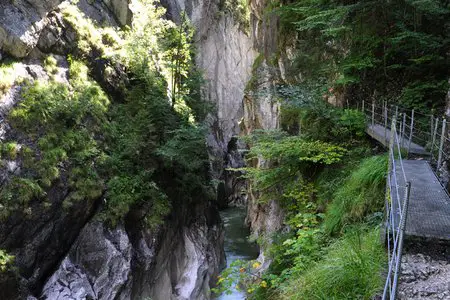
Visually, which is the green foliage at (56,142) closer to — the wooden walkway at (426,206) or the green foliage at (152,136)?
the green foliage at (152,136)

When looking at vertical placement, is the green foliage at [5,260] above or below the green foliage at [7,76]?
below

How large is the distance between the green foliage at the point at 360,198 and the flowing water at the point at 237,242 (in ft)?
39.2

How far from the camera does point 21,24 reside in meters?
11.5

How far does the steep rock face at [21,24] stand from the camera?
1097 cm

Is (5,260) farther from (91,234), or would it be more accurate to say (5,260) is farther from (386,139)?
(386,139)

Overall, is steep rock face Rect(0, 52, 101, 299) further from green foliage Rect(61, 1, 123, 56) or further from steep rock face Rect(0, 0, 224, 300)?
green foliage Rect(61, 1, 123, 56)

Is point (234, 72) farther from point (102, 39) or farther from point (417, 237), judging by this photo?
point (417, 237)

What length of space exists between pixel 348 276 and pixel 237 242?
73.1 feet

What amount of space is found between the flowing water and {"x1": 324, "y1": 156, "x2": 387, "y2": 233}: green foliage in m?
12.0

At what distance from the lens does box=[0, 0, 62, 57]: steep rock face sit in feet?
36.0

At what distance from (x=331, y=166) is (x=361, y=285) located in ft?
17.0

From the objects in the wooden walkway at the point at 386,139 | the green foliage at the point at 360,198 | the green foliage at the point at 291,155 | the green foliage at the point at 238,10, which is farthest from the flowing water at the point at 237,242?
the green foliage at the point at 238,10

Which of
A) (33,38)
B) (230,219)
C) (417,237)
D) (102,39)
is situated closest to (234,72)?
(230,219)

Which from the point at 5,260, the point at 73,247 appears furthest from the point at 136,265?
the point at 5,260
